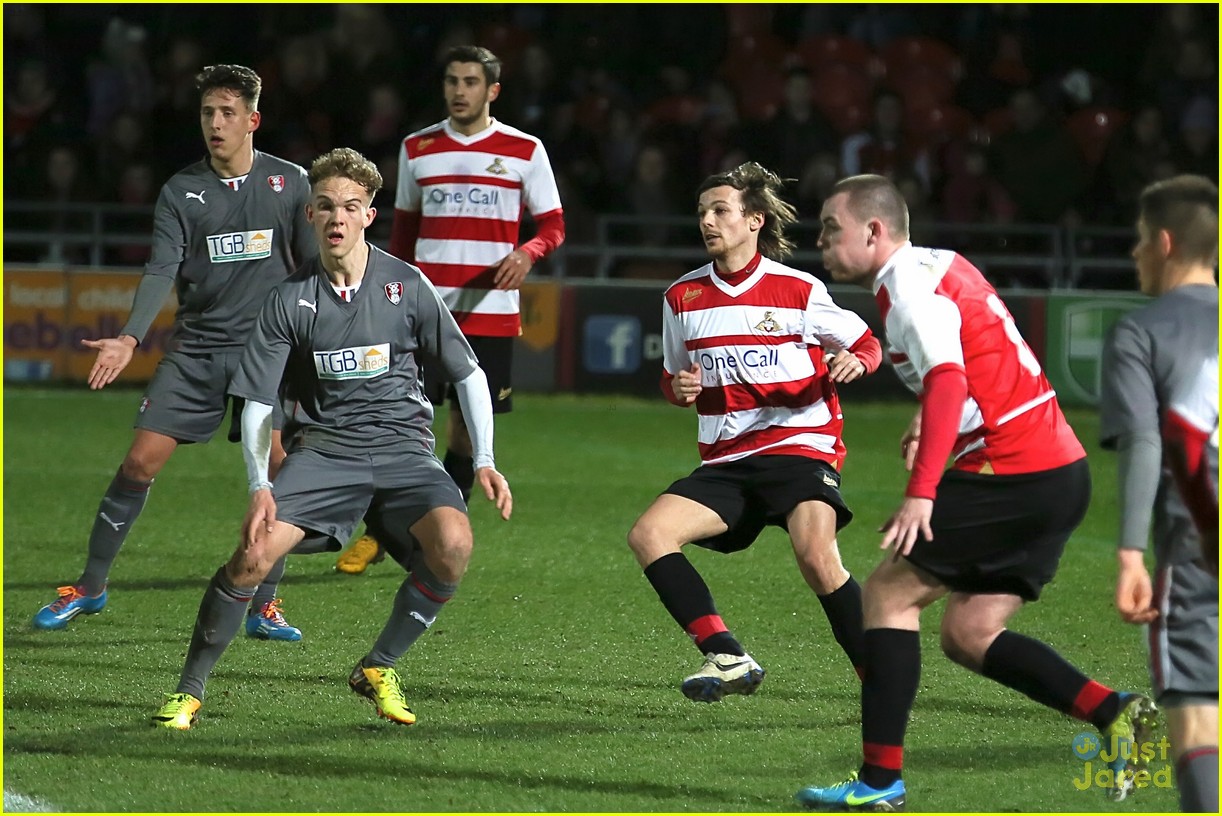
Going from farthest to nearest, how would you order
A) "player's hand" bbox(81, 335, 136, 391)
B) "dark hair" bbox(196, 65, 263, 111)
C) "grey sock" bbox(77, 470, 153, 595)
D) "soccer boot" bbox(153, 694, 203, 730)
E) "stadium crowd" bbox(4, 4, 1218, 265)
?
"stadium crowd" bbox(4, 4, 1218, 265) < "grey sock" bbox(77, 470, 153, 595) < "dark hair" bbox(196, 65, 263, 111) < "player's hand" bbox(81, 335, 136, 391) < "soccer boot" bbox(153, 694, 203, 730)

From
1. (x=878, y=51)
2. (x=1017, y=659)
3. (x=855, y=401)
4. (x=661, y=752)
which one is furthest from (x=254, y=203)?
(x=878, y=51)

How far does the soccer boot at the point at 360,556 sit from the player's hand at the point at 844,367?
3028 mm

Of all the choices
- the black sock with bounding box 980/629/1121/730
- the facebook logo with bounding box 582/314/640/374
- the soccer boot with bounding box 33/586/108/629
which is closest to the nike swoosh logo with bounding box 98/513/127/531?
the soccer boot with bounding box 33/586/108/629

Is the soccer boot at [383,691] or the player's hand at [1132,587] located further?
the soccer boot at [383,691]

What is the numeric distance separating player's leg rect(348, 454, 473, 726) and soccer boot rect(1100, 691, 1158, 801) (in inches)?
73.7

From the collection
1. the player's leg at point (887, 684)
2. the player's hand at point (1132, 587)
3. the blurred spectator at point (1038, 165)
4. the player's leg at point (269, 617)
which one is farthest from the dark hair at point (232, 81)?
the blurred spectator at point (1038, 165)

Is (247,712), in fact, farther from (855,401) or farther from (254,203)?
(855,401)

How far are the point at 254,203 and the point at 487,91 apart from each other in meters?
1.40

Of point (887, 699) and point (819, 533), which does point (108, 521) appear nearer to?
point (819, 533)

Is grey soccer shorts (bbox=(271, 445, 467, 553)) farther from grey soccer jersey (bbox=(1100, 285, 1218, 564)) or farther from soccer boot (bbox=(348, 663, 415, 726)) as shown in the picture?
grey soccer jersey (bbox=(1100, 285, 1218, 564))

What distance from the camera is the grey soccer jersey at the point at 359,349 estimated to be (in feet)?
16.3

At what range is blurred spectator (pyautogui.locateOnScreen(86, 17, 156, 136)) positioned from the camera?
623 inches

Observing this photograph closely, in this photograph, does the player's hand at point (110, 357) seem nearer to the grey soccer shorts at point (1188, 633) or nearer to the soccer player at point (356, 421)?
the soccer player at point (356, 421)

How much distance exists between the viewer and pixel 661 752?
4695mm
